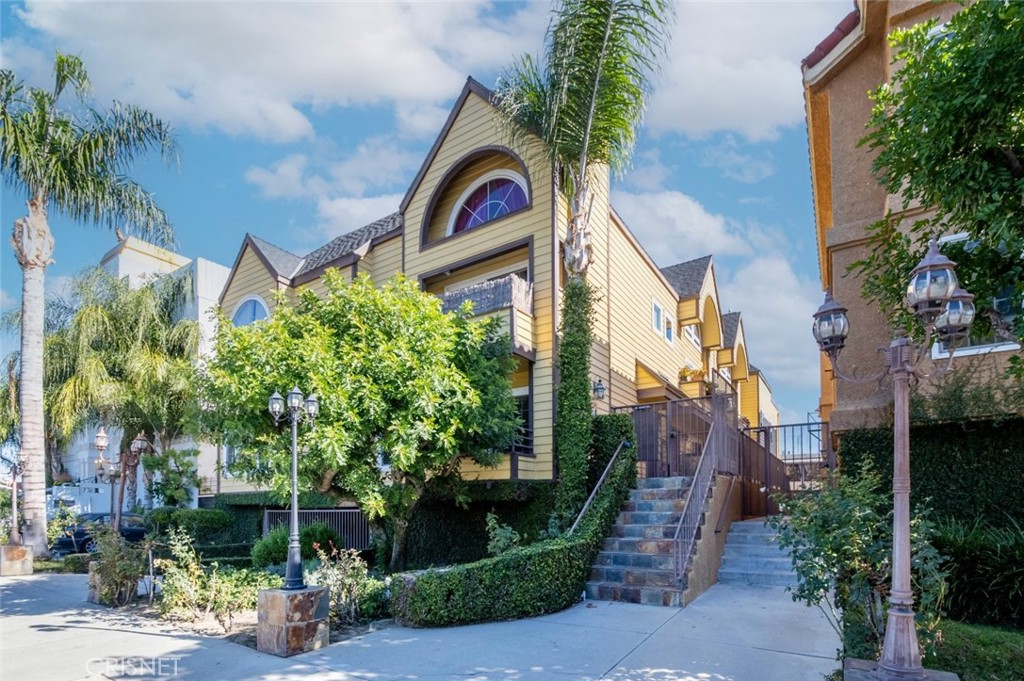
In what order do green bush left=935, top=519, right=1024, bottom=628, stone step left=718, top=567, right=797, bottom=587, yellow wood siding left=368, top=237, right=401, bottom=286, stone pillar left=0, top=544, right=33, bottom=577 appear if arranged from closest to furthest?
green bush left=935, top=519, right=1024, bottom=628, stone step left=718, top=567, right=797, bottom=587, stone pillar left=0, top=544, right=33, bottom=577, yellow wood siding left=368, top=237, right=401, bottom=286

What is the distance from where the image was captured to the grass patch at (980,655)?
5.12m

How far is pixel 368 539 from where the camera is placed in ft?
48.8

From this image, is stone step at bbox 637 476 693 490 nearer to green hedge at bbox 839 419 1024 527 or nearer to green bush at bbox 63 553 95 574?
green hedge at bbox 839 419 1024 527

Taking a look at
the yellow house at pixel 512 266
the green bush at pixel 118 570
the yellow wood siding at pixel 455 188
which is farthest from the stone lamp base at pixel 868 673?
the yellow wood siding at pixel 455 188

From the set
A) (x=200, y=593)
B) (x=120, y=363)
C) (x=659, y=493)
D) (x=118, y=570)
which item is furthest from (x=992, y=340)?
(x=120, y=363)

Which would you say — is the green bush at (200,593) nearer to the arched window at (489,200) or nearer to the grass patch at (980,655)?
the grass patch at (980,655)

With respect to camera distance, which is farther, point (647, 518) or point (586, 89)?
point (586, 89)

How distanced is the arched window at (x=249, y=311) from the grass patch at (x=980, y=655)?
17.4 m

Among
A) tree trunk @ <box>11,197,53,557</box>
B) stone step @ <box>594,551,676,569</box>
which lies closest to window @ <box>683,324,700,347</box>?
stone step @ <box>594,551,676,569</box>

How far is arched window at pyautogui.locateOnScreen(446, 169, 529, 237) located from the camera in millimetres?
14086

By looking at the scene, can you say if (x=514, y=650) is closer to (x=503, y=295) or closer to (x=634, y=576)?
(x=634, y=576)

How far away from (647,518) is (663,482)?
3.68 ft

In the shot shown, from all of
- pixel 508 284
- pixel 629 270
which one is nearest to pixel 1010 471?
pixel 508 284

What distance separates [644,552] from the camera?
9641 mm
